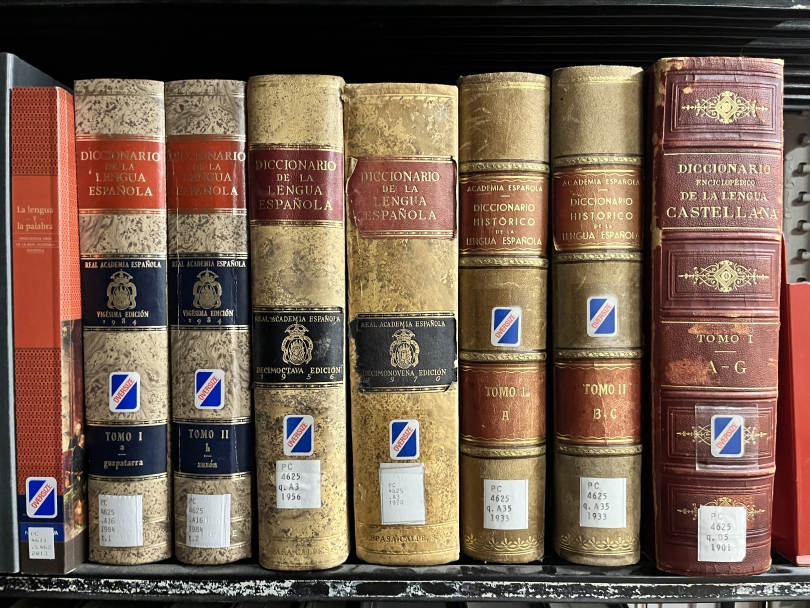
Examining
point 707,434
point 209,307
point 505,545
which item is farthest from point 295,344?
point 707,434

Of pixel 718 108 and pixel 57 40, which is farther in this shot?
pixel 57 40

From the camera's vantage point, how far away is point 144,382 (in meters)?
0.66

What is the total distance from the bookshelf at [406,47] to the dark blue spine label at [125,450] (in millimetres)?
106

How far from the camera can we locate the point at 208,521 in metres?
0.66

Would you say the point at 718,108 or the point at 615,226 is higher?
the point at 718,108

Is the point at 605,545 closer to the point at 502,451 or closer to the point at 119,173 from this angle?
the point at 502,451

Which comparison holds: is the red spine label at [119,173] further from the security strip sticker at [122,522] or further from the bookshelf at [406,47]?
the security strip sticker at [122,522]

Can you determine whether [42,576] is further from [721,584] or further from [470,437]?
[721,584]

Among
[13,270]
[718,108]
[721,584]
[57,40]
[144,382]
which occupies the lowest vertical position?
[721,584]

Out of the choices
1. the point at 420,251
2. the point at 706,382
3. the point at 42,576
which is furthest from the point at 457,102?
the point at 42,576

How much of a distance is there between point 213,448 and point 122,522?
127 mm

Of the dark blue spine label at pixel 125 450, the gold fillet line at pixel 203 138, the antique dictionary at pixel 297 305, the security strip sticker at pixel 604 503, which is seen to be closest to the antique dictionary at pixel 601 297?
the security strip sticker at pixel 604 503

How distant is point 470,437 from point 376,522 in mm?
139

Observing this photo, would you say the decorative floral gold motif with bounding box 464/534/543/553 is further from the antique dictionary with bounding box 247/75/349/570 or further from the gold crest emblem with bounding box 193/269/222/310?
the gold crest emblem with bounding box 193/269/222/310
